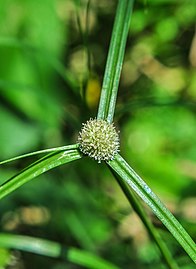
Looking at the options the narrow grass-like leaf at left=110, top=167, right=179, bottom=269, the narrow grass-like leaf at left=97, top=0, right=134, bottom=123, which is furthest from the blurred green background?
the narrow grass-like leaf at left=97, top=0, right=134, bottom=123

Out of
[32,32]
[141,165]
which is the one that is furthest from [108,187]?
[32,32]

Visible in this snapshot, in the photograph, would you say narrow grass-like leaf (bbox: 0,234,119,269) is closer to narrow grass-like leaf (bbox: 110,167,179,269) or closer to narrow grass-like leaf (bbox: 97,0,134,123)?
narrow grass-like leaf (bbox: 110,167,179,269)

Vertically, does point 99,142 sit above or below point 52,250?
below

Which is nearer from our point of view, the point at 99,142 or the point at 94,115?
the point at 99,142

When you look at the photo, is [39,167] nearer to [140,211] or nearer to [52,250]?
[140,211]

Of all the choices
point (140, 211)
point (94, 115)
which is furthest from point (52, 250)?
point (94, 115)
